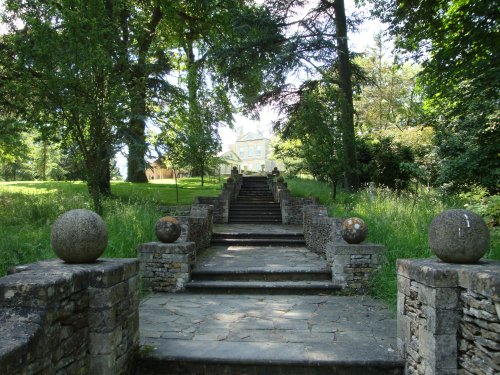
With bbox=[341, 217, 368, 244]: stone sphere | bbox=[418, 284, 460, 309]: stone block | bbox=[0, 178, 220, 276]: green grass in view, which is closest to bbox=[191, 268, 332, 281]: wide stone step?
bbox=[341, 217, 368, 244]: stone sphere

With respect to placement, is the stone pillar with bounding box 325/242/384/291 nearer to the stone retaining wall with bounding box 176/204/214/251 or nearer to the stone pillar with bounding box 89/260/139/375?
the stone retaining wall with bounding box 176/204/214/251

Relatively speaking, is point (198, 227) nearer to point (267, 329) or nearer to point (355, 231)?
point (355, 231)

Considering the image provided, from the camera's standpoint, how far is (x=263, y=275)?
7.40 meters

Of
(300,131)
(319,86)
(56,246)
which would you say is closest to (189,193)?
(300,131)

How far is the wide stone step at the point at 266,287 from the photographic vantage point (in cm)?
686

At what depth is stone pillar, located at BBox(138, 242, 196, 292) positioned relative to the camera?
23.1ft

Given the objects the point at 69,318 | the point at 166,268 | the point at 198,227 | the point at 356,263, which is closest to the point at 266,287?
the point at 356,263

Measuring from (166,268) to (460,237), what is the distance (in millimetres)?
4975

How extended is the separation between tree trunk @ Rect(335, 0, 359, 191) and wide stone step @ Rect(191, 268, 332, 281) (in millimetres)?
6582

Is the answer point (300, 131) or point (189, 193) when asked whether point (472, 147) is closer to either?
point (300, 131)

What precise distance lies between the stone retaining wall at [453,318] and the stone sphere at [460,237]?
10 centimetres

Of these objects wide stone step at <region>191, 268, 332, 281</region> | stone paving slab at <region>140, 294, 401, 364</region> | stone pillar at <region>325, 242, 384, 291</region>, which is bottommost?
stone paving slab at <region>140, 294, 401, 364</region>

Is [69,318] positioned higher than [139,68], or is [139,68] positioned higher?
[139,68]

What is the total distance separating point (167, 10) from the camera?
52.3ft
